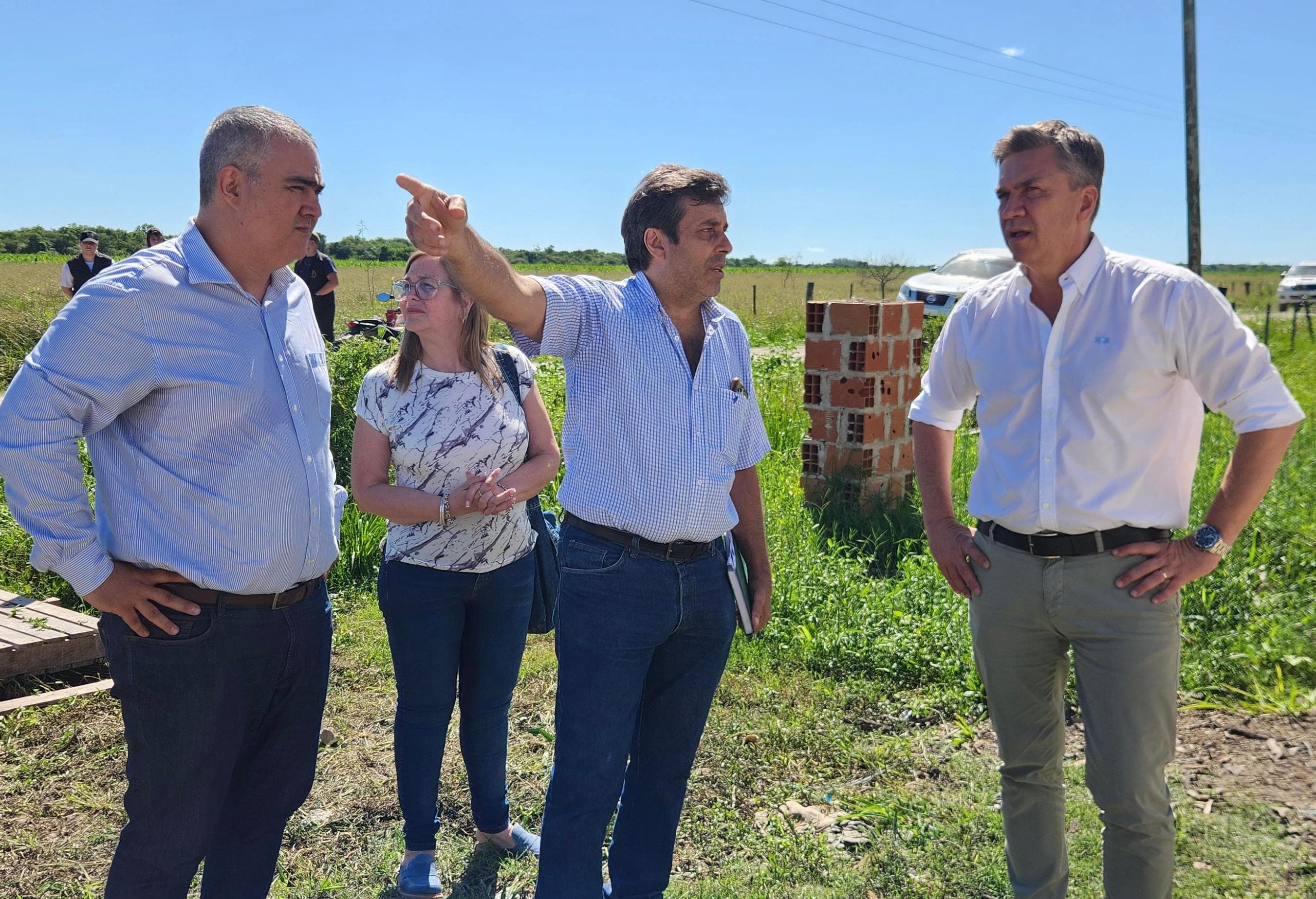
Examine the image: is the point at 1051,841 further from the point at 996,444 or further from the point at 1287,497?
the point at 1287,497

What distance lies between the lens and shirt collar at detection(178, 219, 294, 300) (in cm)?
242

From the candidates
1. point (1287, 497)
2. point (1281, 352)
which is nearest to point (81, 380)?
point (1287, 497)

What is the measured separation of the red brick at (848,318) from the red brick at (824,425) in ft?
1.81

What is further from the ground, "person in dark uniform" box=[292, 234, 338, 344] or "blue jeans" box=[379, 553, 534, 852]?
"person in dark uniform" box=[292, 234, 338, 344]

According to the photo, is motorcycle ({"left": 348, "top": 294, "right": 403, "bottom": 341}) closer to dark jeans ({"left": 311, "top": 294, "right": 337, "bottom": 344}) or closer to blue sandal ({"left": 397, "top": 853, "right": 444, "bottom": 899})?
dark jeans ({"left": 311, "top": 294, "right": 337, "bottom": 344})

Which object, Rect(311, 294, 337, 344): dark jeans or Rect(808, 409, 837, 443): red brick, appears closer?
Rect(808, 409, 837, 443): red brick

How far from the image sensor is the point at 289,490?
8.33 feet

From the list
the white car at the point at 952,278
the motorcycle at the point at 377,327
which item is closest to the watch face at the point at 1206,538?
the motorcycle at the point at 377,327

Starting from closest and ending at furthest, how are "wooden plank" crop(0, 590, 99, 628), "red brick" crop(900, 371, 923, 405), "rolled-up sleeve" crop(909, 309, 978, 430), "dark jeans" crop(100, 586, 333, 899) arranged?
"dark jeans" crop(100, 586, 333, 899), "rolled-up sleeve" crop(909, 309, 978, 430), "wooden plank" crop(0, 590, 99, 628), "red brick" crop(900, 371, 923, 405)

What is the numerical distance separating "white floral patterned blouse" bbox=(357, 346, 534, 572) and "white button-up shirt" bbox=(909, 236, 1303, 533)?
151 centimetres

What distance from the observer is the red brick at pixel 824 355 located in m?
7.08

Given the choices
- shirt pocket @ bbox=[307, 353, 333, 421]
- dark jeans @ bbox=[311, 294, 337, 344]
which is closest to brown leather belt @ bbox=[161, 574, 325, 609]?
shirt pocket @ bbox=[307, 353, 333, 421]

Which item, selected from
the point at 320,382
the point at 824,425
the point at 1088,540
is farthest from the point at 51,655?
the point at 824,425

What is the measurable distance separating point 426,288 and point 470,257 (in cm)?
104
